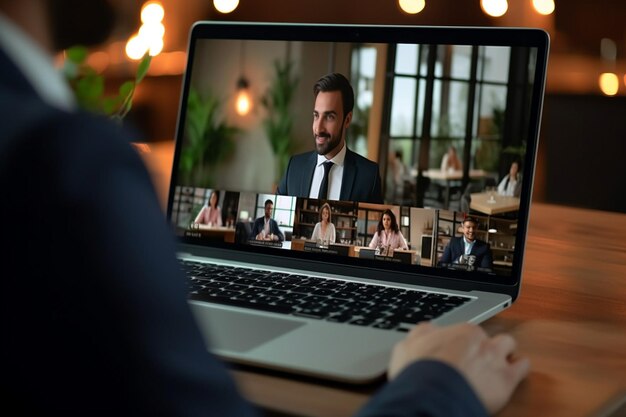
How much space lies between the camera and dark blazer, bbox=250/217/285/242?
1.13 m

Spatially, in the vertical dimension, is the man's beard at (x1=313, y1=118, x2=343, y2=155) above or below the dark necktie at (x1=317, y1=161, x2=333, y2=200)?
above

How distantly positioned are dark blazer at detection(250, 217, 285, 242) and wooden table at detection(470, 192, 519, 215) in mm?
248

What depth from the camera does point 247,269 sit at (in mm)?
1073

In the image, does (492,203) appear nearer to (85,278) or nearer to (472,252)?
(472,252)

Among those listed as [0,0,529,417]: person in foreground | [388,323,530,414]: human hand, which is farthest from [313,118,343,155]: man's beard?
[0,0,529,417]: person in foreground

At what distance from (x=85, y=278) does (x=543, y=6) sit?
5632mm

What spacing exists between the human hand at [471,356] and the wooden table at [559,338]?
0.02m

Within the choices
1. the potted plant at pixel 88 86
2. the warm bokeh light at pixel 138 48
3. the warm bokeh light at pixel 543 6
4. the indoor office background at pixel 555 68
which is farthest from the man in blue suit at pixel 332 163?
the warm bokeh light at pixel 543 6

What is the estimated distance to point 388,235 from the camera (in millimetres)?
1066

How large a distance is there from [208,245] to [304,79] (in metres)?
0.25

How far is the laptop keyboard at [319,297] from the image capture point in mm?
846

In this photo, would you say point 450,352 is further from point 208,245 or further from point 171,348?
point 208,245

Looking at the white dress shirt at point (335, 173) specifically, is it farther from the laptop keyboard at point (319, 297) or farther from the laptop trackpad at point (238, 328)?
the laptop trackpad at point (238, 328)

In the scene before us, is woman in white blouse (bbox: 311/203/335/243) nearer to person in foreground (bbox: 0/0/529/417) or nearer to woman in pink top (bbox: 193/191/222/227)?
woman in pink top (bbox: 193/191/222/227)
